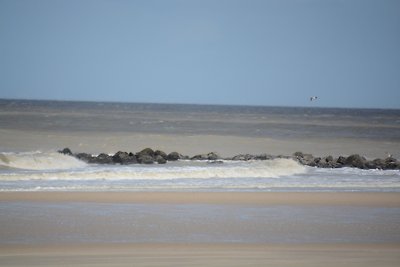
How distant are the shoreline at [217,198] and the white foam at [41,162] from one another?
5.70 metres

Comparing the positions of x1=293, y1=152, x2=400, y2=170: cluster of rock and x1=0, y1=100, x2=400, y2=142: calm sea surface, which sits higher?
x1=0, y1=100, x2=400, y2=142: calm sea surface

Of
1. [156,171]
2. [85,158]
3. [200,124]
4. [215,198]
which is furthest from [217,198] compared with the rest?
[200,124]

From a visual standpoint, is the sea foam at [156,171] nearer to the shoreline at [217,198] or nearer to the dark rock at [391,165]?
the shoreline at [217,198]

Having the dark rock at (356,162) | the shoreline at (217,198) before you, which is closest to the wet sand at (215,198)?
the shoreline at (217,198)

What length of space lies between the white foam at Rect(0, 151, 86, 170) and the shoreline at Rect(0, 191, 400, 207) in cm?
570

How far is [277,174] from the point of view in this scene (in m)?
18.5

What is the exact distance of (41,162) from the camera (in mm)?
19078

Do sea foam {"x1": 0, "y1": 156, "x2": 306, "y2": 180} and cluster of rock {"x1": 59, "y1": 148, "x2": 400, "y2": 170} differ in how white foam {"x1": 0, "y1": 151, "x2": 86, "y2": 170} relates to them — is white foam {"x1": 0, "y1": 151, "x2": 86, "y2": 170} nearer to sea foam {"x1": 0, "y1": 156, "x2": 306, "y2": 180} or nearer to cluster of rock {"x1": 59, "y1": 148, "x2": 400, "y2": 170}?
sea foam {"x1": 0, "y1": 156, "x2": 306, "y2": 180}

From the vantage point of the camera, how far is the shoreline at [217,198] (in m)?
12.5

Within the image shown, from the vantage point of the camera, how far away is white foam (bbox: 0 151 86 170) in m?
18.7

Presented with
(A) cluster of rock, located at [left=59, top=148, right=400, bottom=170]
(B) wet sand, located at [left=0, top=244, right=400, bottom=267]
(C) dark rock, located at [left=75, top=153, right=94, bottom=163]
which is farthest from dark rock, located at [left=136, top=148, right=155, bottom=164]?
(B) wet sand, located at [left=0, top=244, right=400, bottom=267]

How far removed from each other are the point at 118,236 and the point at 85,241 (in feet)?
1.89

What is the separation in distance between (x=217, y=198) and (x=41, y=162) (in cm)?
816

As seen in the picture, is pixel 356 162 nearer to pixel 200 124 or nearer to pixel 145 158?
pixel 145 158
